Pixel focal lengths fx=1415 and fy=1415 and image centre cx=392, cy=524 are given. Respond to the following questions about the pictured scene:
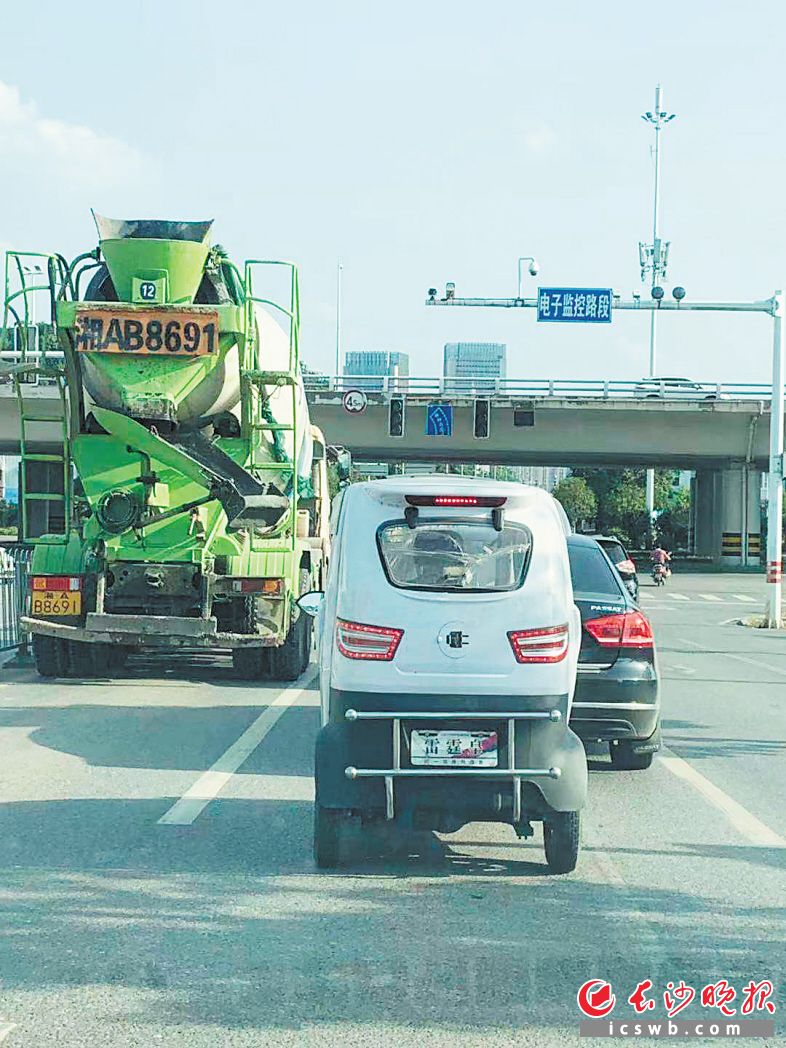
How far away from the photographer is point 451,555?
696 cm

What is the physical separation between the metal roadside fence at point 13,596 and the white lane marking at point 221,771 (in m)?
4.67

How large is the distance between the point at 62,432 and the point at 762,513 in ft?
163

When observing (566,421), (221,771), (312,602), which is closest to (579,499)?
(566,421)

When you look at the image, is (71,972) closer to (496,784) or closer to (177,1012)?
(177,1012)

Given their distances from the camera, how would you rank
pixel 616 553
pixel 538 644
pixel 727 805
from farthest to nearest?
1. pixel 616 553
2. pixel 727 805
3. pixel 538 644

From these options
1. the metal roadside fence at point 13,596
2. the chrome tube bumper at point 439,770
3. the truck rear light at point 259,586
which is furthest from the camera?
the metal roadside fence at point 13,596

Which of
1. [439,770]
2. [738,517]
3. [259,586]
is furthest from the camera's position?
[738,517]

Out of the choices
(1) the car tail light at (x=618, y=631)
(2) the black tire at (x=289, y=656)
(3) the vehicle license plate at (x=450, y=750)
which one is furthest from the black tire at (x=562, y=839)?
(2) the black tire at (x=289, y=656)

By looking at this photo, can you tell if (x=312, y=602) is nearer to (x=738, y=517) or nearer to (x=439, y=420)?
(x=439, y=420)

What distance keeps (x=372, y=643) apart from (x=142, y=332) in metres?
8.52

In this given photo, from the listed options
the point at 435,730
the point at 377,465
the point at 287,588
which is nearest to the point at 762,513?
the point at 377,465

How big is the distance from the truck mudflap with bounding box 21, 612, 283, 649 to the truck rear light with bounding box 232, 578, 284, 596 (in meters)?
0.45

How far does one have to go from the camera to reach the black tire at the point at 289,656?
15.5 metres

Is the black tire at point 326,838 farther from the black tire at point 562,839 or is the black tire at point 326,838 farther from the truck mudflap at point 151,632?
the truck mudflap at point 151,632
